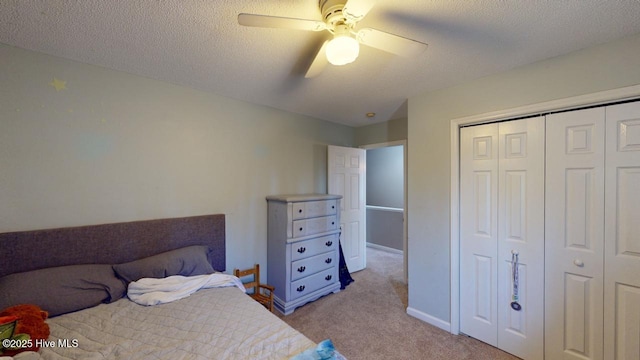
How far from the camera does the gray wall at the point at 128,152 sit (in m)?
1.73

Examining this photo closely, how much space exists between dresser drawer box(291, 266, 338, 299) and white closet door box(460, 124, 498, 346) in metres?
1.47

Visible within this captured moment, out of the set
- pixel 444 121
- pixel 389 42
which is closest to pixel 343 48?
pixel 389 42

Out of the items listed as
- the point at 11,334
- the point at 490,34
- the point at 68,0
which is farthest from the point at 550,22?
the point at 11,334

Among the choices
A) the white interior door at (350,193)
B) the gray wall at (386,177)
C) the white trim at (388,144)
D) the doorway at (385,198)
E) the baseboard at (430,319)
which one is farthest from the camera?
the gray wall at (386,177)

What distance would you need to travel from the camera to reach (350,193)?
3.90m

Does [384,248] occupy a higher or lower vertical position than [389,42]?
lower

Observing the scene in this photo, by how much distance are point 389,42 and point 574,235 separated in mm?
1936

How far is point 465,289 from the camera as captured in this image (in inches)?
90.7

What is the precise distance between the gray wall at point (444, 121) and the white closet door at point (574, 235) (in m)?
0.25

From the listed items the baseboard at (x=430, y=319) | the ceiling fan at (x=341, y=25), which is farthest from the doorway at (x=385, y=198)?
the ceiling fan at (x=341, y=25)

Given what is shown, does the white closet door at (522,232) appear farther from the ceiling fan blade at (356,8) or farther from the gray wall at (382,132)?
the ceiling fan blade at (356,8)

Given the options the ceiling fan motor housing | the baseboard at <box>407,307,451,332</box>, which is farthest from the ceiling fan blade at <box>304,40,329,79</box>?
the baseboard at <box>407,307,451,332</box>

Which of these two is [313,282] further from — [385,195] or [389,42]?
[385,195]

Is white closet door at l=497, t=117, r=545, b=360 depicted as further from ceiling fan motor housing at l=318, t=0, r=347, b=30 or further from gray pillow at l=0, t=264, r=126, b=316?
gray pillow at l=0, t=264, r=126, b=316
